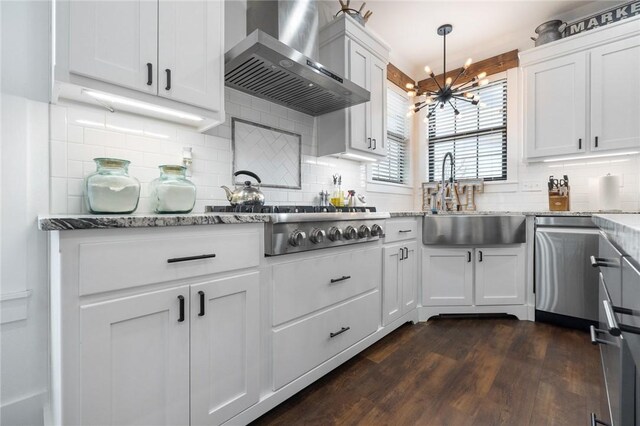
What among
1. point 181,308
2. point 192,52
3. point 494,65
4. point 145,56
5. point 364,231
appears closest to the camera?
point 181,308

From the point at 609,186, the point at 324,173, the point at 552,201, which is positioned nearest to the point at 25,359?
the point at 324,173

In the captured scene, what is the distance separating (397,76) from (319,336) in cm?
337

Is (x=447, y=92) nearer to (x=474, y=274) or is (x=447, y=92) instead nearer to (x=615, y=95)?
(x=615, y=95)

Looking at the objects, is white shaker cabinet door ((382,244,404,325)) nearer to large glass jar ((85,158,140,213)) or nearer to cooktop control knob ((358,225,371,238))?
cooktop control knob ((358,225,371,238))

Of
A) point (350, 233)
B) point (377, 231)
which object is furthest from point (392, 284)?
point (350, 233)

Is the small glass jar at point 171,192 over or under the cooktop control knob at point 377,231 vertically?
over

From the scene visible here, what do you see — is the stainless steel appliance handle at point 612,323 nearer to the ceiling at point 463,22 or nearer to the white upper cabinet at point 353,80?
the white upper cabinet at point 353,80

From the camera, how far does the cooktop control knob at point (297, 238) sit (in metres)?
1.44

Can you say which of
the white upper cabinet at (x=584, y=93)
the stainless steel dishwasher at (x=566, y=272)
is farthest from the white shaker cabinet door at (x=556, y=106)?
the stainless steel dishwasher at (x=566, y=272)

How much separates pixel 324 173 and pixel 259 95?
887 mm

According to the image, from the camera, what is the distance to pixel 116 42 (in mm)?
1278

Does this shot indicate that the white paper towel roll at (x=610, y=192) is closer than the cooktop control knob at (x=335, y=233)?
No

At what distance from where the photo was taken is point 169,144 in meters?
1.73

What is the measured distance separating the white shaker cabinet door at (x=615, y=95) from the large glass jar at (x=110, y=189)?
12.0 ft
